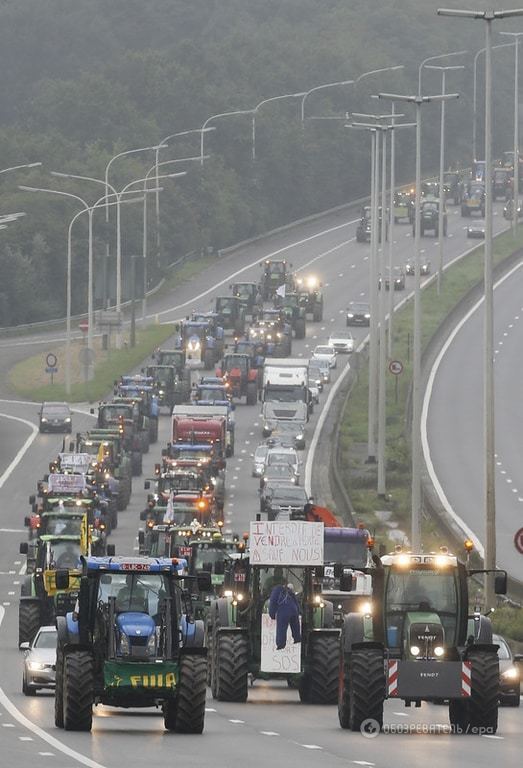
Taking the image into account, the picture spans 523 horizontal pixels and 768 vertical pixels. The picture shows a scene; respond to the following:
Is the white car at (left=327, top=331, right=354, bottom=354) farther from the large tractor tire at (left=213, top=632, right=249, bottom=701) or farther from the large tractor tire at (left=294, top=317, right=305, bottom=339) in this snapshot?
the large tractor tire at (left=213, top=632, right=249, bottom=701)

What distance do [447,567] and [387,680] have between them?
1.84 metres

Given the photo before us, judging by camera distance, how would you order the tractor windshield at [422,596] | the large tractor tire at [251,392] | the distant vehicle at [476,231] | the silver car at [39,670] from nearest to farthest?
the tractor windshield at [422,596]
the silver car at [39,670]
the large tractor tire at [251,392]
the distant vehicle at [476,231]

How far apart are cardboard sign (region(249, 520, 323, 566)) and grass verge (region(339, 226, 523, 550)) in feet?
107

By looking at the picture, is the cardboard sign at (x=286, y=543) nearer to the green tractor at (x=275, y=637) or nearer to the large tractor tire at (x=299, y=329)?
the green tractor at (x=275, y=637)

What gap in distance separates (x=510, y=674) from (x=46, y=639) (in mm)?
8135

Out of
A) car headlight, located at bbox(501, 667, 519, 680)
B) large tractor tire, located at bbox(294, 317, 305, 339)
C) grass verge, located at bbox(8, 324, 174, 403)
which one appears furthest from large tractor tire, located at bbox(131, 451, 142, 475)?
car headlight, located at bbox(501, 667, 519, 680)

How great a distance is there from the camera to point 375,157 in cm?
9688

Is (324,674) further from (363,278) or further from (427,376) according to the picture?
(363,278)

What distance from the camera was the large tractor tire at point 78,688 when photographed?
31312 mm

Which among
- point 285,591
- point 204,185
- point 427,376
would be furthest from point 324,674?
point 204,185

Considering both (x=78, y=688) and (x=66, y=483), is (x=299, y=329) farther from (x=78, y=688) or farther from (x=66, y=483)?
(x=78, y=688)

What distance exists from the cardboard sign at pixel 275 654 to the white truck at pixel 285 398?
6391 cm

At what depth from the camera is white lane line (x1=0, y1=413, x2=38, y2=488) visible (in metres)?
96.5

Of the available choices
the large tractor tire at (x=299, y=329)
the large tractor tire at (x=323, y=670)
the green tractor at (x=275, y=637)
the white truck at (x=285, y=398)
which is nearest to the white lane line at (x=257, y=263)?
the large tractor tire at (x=299, y=329)
